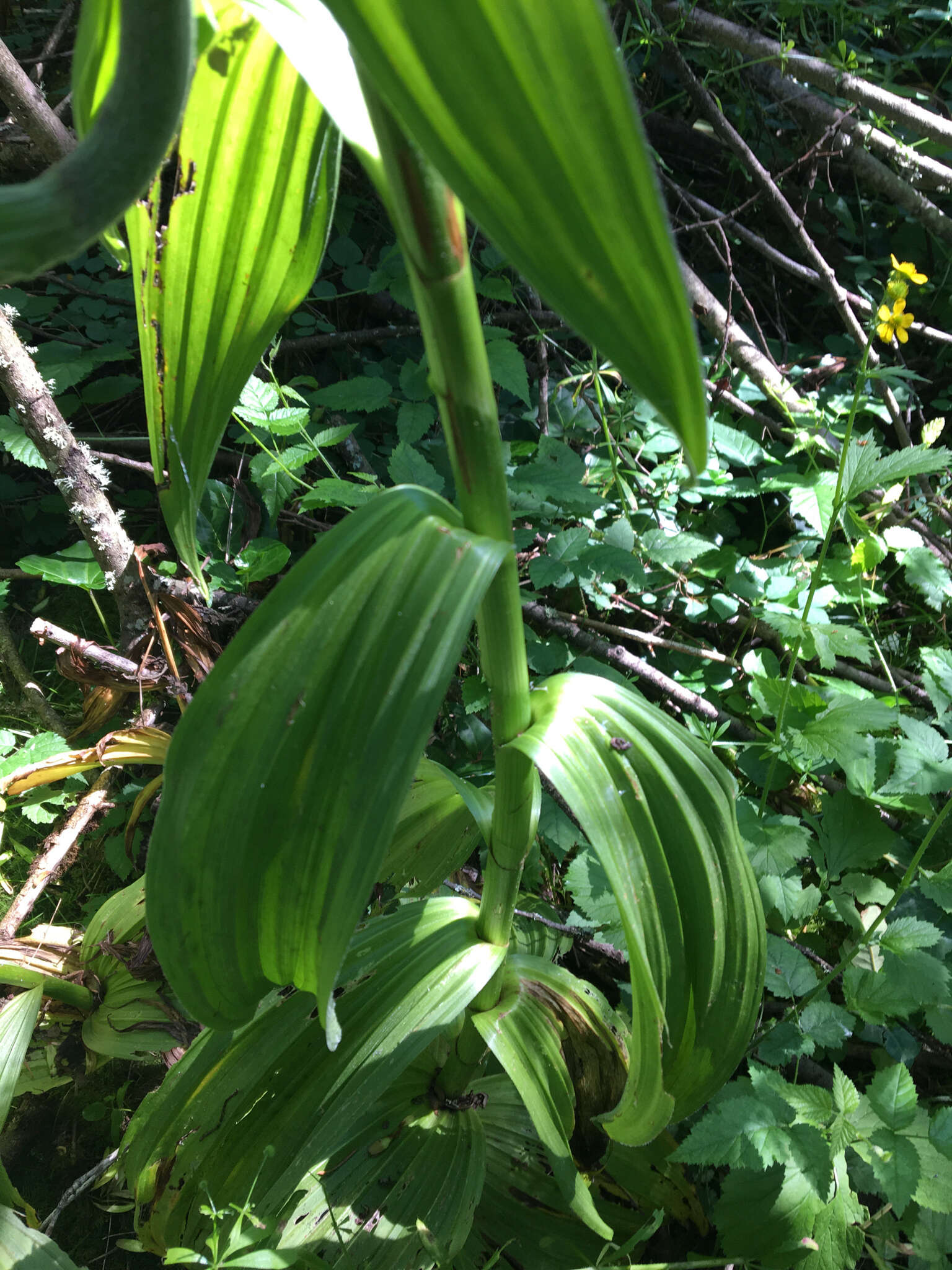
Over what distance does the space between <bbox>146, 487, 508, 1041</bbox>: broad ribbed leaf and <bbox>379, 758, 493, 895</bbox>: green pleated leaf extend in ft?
1.34

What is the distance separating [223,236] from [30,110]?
0.87 metres

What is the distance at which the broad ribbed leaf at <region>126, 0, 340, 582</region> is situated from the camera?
494mm

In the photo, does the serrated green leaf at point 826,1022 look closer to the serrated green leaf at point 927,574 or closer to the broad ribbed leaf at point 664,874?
the broad ribbed leaf at point 664,874

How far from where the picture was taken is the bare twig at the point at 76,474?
1075 mm

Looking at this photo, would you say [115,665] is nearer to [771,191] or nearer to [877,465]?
[877,465]

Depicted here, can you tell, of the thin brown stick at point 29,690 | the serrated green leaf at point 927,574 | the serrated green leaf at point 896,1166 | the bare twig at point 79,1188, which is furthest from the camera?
the thin brown stick at point 29,690

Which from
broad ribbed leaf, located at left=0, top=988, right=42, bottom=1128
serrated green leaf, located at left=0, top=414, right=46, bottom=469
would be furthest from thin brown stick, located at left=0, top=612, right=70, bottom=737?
broad ribbed leaf, located at left=0, top=988, right=42, bottom=1128

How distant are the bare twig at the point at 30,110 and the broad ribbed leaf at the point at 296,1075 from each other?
1133 mm

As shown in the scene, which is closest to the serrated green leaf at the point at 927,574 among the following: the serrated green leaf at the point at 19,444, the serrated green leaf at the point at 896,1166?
the serrated green leaf at the point at 896,1166

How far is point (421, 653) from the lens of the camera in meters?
0.41

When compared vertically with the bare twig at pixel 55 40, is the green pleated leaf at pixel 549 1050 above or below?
below

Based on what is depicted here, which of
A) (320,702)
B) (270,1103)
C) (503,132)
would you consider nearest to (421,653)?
(320,702)

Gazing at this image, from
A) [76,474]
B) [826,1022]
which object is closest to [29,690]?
[76,474]

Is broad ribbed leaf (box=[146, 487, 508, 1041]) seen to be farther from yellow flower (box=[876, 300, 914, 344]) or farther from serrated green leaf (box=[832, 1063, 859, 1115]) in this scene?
yellow flower (box=[876, 300, 914, 344])
